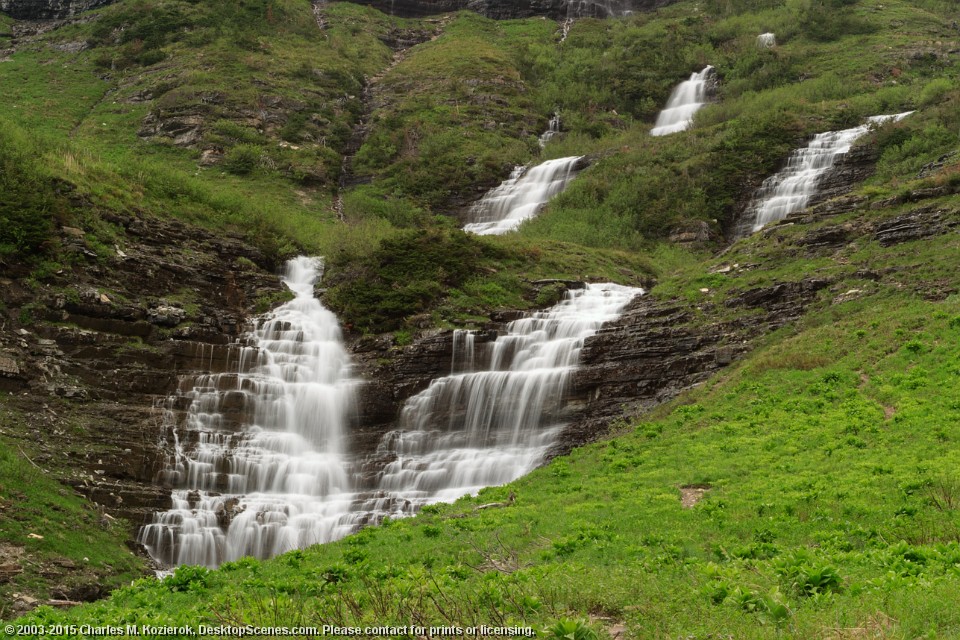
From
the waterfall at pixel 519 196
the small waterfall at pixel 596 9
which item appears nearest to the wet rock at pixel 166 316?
the waterfall at pixel 519 196

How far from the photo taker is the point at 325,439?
28.6 metres

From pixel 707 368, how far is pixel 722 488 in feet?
32.2

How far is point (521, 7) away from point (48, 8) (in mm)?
59867

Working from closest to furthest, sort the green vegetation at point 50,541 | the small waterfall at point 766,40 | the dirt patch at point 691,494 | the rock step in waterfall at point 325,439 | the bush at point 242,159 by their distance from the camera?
1. the dirt patch at point 691,494
2. the green vegetation at point 50,541
3. the rock step in waterfall at point 325,439
4. the bush at point 242,159
5. the small waterfall at point 766,40

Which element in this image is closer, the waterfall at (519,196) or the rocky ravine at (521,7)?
the waterfall at (519,196)

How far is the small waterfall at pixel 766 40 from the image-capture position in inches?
2921

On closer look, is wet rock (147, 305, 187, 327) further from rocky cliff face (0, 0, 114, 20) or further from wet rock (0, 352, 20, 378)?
rocky cliff face (0, 0, 114, 20)

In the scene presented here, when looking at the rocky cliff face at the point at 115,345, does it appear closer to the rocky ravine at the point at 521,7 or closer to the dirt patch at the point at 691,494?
the dirt patch at the point at 691,494

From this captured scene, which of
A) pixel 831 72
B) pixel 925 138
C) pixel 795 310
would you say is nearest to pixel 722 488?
A: pixel 795 310

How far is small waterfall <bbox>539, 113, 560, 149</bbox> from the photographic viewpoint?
69188mm

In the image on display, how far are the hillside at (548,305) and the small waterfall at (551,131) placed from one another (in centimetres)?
90

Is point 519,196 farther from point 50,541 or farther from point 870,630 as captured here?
point 870,630

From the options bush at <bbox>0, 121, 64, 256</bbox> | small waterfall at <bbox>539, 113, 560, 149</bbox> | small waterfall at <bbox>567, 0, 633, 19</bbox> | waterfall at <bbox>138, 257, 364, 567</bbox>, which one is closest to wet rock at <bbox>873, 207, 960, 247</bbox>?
waterfall at <bbox>138, 257, 364, 567</bbox>

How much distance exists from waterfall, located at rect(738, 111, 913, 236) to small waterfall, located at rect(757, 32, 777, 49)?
2692cm
